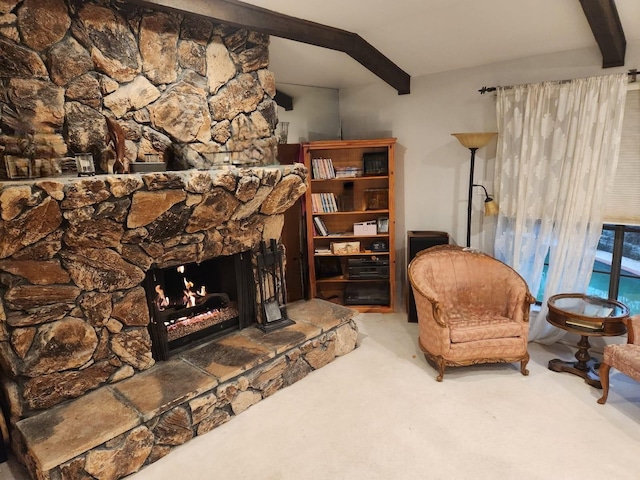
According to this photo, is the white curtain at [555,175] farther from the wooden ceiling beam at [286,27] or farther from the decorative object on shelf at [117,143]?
the decorative object on shelf at [117,143]

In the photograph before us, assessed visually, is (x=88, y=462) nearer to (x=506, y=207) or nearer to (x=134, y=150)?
(x=134, y=150)

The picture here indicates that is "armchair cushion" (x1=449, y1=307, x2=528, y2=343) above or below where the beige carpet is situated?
above

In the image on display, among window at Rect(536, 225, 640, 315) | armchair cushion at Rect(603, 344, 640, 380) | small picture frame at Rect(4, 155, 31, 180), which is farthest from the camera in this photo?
window at Rect(536, 225, 640, 315)

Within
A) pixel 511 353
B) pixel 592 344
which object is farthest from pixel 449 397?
pixel 592 344

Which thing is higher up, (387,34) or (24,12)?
(387,34)

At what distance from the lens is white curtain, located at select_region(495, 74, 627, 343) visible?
2.95 meters

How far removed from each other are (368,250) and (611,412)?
93.5 inches

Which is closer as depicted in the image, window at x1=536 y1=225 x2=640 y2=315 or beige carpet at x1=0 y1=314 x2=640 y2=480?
beige carpet at x1=0 y1=314 x2=640 y2=480

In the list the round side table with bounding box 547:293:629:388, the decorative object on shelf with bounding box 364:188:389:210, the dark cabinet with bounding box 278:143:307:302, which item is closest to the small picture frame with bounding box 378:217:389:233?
the decorative object on shelf with bounding box 364:188:389:210

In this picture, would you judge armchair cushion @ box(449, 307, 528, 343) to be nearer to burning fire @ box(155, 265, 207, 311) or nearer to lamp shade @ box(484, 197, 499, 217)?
lamp shade @ box(484, 197, 499, 217)

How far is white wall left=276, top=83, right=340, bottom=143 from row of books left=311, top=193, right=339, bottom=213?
0.75 meters

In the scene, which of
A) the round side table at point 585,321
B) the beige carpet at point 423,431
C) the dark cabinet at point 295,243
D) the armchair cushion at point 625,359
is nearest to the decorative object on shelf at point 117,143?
the beige carpet at point 423,431

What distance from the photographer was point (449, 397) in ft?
9.03

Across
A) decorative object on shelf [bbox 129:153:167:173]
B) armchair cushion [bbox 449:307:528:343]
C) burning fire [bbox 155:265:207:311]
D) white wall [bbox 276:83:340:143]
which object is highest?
white wall [bbox 276:83:340:143]
